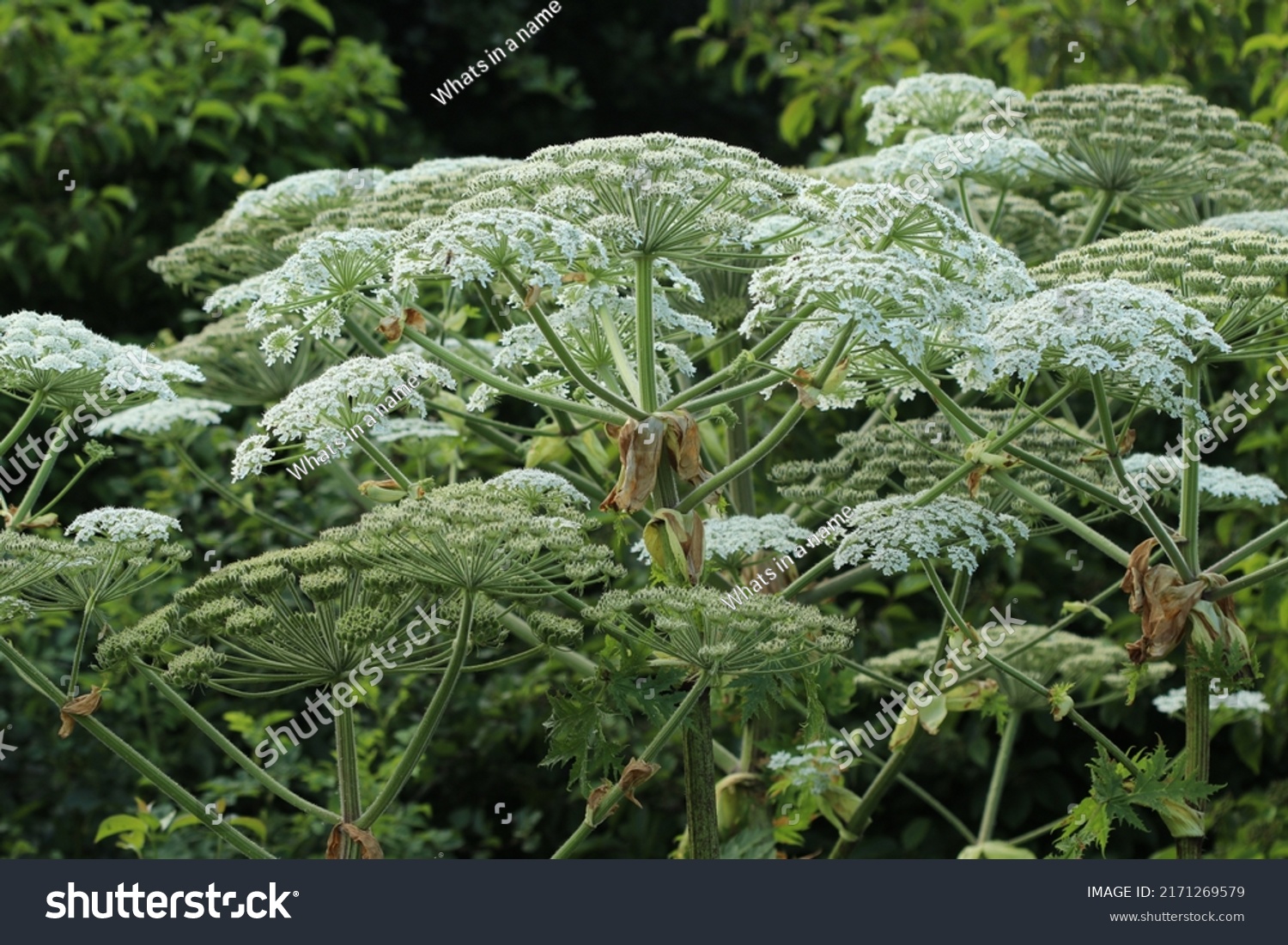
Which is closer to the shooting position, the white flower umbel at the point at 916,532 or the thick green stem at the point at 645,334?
the thick green stem at the point at 645,334

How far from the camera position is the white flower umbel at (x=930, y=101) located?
161 inches

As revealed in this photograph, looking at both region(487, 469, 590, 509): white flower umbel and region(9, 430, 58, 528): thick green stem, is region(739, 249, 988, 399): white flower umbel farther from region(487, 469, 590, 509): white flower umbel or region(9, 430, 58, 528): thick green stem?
region(9, 430, 58, 528): thick green stem

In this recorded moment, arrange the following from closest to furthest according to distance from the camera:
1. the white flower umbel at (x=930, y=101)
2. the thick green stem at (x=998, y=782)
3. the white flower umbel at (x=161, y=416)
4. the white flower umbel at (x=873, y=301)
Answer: the white flower umbel at (x=873, y=301), the white flower umbel at (x=161, y=416), the thick green stem at (x=998, y=782), the white flower umbel at (x=930, y=101)

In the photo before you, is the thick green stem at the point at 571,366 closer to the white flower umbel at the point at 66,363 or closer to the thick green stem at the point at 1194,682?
the white flower umbel at the point at 66,363

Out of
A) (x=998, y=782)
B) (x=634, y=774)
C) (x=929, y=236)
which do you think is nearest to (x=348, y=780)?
(x=634, y=774)

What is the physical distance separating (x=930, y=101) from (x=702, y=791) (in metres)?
2.32

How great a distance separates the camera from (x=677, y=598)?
2494 millimetres

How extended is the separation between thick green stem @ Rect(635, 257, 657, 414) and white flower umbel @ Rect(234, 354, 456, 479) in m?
0.36

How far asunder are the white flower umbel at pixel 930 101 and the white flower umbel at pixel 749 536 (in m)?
1.49

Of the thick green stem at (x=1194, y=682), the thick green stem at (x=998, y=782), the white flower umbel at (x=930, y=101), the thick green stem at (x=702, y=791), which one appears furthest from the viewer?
the white flower umbel at (x=930, y=101)

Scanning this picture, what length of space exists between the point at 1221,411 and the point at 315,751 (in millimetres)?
3568

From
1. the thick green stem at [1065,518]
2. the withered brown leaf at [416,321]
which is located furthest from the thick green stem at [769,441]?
the withered brown leaf at [416,321]

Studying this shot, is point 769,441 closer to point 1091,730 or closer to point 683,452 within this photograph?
point 683,452

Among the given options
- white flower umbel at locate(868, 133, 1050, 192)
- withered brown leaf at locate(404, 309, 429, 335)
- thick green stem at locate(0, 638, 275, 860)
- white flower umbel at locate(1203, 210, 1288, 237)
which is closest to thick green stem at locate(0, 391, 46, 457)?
thick green stem at locate(0, 638, 275, 860)
